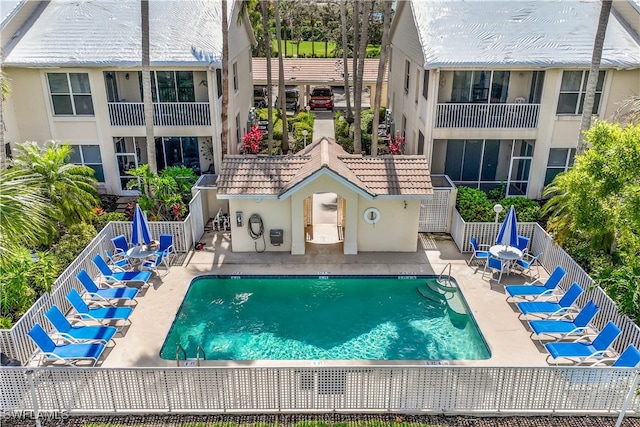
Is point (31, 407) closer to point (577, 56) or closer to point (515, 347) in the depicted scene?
point (515, 347)

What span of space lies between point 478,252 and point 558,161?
7413 mm

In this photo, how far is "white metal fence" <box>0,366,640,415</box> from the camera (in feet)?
35.9

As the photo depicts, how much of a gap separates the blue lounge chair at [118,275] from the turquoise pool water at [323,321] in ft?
5.02

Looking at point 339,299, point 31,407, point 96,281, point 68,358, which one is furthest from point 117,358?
point 339,299

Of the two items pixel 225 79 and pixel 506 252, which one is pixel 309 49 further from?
pixel 506 252

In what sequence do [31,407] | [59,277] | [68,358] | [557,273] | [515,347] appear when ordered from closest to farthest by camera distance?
[31,407], [68,358], [515,347], [59,277], [557,273]

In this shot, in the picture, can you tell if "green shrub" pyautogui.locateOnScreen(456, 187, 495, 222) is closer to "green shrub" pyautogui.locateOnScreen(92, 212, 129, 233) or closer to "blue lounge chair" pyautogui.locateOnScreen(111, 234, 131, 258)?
"blue lounge chair" pyautogui.locateOnScreen(111, 234, 131, 258)

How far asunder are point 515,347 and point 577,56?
41.8 feet

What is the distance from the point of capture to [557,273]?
51.5ft

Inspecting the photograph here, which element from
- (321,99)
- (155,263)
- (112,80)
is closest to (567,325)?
(155,263)

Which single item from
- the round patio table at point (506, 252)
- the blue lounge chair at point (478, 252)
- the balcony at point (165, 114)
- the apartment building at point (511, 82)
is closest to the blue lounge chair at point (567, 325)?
the round patio table at point (506, 252)

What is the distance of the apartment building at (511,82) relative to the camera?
20.6m

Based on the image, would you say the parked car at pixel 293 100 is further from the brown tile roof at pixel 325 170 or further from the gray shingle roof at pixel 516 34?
the brown tile roof at pixel 325 170

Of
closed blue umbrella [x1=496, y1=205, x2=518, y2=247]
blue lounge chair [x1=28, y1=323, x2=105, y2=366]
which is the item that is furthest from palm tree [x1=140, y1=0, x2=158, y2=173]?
closed blue umbrella [x1=496, y1=205, x2=518, y2=247]
